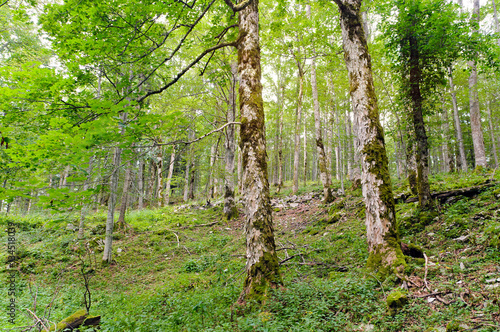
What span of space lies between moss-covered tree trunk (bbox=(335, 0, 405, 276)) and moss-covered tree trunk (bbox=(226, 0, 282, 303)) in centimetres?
184

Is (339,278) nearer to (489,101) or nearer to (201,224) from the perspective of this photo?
(201,224)

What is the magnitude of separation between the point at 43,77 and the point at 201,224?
9.30 m

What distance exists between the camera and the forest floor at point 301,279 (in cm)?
283

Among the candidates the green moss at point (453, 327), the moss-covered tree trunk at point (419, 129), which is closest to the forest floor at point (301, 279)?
the green moss at point (453, 327)

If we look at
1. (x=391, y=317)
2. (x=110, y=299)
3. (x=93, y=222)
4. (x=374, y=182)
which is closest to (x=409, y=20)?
(x=374, y=182)

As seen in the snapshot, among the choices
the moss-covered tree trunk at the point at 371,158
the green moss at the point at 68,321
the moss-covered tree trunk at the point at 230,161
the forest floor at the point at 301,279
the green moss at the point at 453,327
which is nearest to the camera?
the green moss at the point at 453,327

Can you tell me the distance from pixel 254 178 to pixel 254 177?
17mm

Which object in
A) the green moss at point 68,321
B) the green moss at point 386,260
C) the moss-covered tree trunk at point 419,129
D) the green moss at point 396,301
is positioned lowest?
the green moss at point 68,321

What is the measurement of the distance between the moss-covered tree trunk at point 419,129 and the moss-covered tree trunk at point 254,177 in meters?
4.87

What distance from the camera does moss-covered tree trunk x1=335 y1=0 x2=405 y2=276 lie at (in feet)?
12.8

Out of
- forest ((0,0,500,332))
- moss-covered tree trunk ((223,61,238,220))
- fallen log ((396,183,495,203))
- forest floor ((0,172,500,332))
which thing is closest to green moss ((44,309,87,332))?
forest ((0,0,500,332))

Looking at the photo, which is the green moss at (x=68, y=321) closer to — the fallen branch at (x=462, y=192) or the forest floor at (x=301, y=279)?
the forest floor at (x=301, y=279)

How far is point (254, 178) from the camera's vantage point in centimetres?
386

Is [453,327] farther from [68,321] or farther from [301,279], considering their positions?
[68,321]
